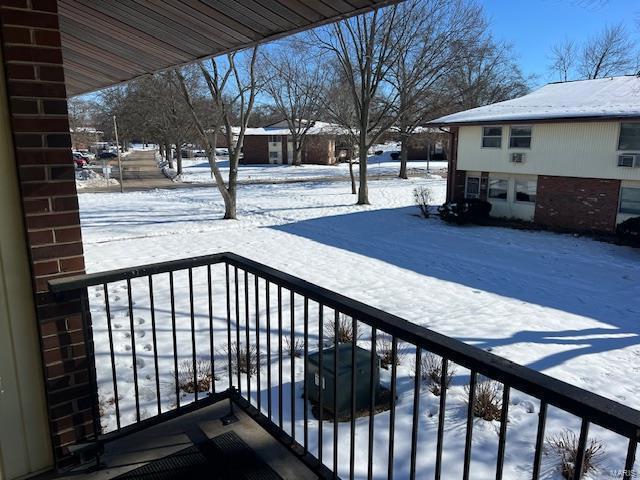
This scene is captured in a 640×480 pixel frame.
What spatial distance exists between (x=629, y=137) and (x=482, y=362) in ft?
52.4

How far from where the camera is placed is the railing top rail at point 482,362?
1.07m

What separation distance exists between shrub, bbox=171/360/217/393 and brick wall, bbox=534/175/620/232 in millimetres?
14657

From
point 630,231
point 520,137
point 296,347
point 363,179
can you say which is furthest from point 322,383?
point 363,179

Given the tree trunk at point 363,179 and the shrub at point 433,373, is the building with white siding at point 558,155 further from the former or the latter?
the shrub at point 433,373

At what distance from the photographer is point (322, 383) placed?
2285 millimetres

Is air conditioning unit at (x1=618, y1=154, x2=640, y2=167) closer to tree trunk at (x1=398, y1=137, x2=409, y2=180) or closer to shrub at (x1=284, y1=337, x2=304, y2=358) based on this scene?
shrub at (x1=284, y1=337, x2=304, y2=358)

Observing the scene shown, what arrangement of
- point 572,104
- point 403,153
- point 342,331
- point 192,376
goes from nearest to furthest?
point 192,376 < point 342,331 < point 572,104 < point 403,153

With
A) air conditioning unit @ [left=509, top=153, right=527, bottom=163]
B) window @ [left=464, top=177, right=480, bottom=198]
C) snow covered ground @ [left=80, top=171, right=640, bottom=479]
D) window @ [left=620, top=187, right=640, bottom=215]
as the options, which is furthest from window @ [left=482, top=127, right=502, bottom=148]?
window @ [left=620, top=187, right=640, bottom=215]

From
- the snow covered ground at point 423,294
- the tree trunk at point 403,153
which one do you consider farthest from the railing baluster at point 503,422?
the tree trunk at point 403,153

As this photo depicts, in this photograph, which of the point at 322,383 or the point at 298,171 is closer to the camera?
the point at 322,383

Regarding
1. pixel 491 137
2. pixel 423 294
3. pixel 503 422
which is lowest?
pixel 423 294

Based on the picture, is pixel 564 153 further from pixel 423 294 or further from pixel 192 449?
pixel 192 449

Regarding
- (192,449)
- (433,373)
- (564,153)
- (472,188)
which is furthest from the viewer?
(472,188)

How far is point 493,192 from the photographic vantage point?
1778cm
